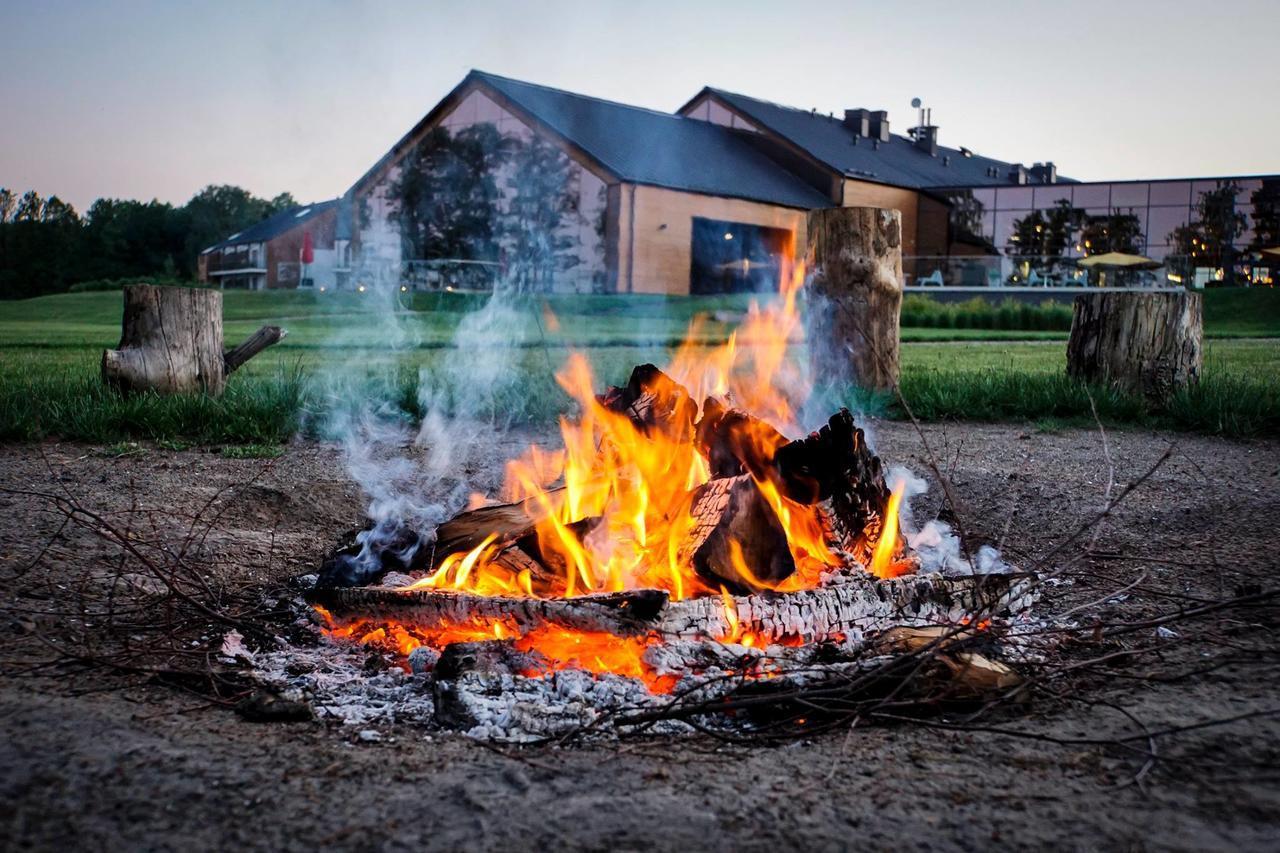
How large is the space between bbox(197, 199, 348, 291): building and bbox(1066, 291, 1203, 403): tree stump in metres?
31.1

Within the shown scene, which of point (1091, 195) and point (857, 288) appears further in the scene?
point (1091, 195)

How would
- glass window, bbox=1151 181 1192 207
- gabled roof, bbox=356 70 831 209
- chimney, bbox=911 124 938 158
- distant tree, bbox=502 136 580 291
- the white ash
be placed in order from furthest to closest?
chimney, bbox=911 124 938 158
glass window, bbox=1151 181 1192 207
distant tree, bbox=502 136 580 291
gabled roof, bbox=356 70 831 209
the white ash

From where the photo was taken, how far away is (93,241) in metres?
49.4

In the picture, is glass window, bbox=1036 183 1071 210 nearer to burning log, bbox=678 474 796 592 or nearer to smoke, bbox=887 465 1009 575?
smoke, bbox=887 465 1009 575

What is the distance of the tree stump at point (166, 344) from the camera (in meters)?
7.12

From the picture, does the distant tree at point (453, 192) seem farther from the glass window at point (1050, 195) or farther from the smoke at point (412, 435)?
the glass window at point (1050, 195)

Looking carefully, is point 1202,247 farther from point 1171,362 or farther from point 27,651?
point 27,651

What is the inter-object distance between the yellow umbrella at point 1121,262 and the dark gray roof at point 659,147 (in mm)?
9055

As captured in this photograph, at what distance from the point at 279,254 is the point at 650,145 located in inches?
746

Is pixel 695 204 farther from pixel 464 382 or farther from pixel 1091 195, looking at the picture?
pixel 464 382

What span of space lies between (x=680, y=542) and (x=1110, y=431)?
4.66 metres

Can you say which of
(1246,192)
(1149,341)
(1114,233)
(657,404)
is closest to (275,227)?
(1114,233)

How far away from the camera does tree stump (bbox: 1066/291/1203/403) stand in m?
7.58

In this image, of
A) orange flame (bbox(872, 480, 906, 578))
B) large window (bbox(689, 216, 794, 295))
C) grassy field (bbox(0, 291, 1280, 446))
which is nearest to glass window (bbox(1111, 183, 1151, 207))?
large window (bbox(689, 216, 794, 295))
